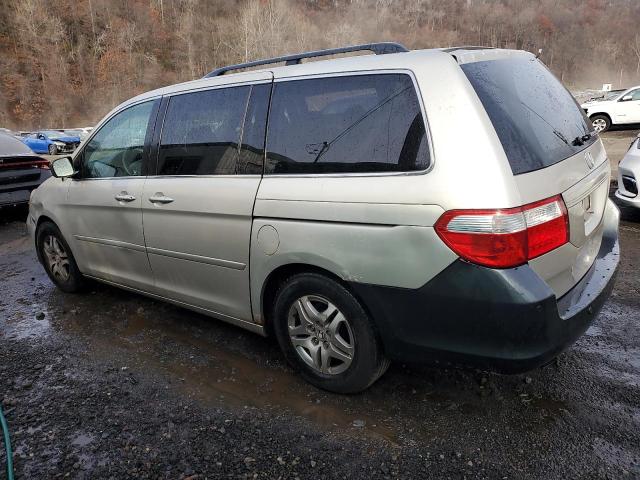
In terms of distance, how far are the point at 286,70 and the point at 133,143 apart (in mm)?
1481

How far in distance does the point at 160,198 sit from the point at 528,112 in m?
2.34

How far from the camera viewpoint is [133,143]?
3660mm

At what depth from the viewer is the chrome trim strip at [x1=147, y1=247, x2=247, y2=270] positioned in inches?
116

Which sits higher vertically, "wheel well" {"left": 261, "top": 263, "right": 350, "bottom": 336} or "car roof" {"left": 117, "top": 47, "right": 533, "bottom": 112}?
"car roof" {"left": 117, "top": 47, "right": 533, "bottom": 112}

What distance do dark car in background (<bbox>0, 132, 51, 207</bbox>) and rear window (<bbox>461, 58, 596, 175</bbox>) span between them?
300 inches

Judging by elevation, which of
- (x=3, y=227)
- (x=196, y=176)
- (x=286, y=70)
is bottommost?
(x=3, y=227)

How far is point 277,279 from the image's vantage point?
9.31 ft

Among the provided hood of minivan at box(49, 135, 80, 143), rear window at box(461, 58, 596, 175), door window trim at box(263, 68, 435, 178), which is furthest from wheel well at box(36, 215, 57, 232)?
hood of minivan at box(49, 135, 80, 143)

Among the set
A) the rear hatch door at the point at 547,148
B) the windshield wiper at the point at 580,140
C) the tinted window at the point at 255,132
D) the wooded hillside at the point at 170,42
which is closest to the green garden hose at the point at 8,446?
the tinted window at the point at 255,132

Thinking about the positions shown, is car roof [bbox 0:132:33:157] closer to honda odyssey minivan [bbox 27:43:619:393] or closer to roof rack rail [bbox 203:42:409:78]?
honda odyssey minivan [bbox 27:43:619:393]

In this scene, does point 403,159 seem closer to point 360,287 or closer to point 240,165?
point 360,287

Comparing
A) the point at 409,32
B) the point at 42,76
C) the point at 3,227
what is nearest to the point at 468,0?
the point at 409,32

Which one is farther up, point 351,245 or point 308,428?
point 351,245

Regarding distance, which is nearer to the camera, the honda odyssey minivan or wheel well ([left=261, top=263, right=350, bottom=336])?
the honda odyssey minivan
